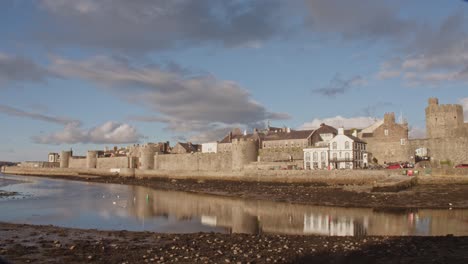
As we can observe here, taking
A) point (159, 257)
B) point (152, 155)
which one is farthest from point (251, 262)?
point (152, 155)

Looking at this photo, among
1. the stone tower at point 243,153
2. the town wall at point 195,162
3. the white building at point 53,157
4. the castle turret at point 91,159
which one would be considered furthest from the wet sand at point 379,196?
the white building at point 53,157

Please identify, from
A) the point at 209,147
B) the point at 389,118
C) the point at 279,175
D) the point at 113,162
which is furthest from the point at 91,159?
the point at 389,118

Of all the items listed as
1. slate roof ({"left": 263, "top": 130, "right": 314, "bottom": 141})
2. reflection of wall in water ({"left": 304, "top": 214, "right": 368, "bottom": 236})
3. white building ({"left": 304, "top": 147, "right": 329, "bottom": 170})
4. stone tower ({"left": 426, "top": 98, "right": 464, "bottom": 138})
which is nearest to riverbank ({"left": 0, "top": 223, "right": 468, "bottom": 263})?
reflection of wall in water ({"left": 304, "top": 214, "right": 368, "bottom": 236})

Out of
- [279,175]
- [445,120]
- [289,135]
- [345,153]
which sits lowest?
[279,175]

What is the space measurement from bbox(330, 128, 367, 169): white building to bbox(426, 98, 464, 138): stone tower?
7.10 metres

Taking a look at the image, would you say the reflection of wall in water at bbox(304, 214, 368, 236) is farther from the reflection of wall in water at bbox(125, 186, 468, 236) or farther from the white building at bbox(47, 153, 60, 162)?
the white building at bbox(47, 153, 60, 162)

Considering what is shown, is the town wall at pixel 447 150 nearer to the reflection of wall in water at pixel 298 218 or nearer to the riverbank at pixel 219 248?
the reflection of wall in water at pixel 298 218

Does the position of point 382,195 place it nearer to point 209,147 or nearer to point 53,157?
point 209,147

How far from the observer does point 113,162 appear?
226 ft

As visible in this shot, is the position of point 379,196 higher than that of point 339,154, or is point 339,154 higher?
point 339,154

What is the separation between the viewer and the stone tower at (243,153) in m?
44.1

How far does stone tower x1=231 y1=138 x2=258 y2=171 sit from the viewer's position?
145ft

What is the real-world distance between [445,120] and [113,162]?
50403 millimetres

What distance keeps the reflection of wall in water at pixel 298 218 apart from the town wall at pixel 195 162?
77.5ft
